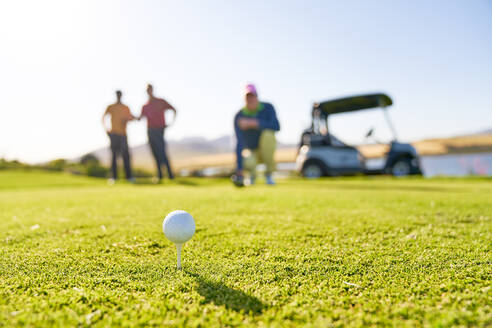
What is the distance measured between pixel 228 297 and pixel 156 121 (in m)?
7.39

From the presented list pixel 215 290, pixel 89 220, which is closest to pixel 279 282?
pixel 215 290

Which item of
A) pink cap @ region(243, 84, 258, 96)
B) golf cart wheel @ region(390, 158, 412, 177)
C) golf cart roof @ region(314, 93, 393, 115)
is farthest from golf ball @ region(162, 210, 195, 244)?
golf cart wheel @ region(390, 158, 412, 177)

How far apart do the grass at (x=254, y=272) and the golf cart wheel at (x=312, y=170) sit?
735 cm

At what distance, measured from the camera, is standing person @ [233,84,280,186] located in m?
6.60

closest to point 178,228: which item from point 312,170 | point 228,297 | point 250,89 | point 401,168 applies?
point 228,297

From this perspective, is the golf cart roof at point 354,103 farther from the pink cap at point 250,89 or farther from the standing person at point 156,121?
the standing person at point 156,121

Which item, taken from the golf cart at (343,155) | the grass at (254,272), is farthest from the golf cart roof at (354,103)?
the grass at (254,272)

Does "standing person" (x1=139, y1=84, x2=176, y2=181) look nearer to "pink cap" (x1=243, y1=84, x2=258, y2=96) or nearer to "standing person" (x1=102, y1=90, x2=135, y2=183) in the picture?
"standing person" (x1=102, y1=90, x2=135, y2=183)

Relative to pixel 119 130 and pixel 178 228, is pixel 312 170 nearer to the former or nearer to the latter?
pixel 119 130

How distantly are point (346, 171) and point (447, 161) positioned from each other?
6277mm

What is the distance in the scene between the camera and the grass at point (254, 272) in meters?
1.17

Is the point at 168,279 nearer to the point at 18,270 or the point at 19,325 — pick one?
the point at 19,325

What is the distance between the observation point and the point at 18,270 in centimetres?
164

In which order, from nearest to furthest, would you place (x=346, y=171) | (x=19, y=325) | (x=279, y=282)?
(x=19, y=325) < (x=279, y=282) < (x=346, y=171)
